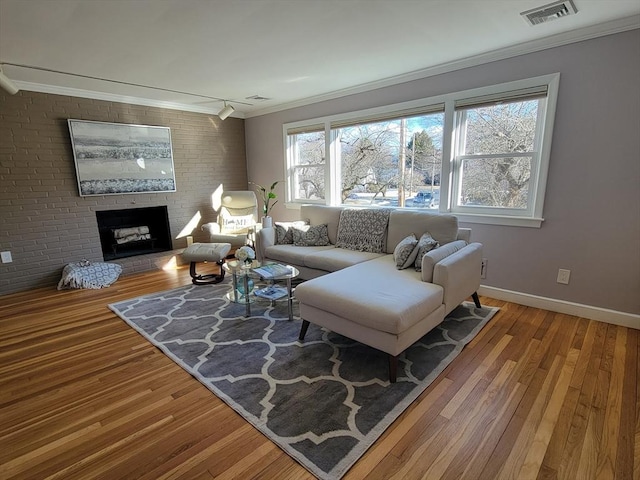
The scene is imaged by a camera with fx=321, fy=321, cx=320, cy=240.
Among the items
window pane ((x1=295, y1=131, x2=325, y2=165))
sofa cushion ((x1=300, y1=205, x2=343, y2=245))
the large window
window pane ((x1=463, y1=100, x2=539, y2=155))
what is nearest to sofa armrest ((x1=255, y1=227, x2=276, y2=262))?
sofa cushion ((x1=300, y1=205, x2=343, y2=245))

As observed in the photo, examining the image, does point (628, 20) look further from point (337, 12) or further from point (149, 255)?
point (149, 255)

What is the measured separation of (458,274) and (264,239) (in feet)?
7.30

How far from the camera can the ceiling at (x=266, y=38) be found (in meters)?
2.07

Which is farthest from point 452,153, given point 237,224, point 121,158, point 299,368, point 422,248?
point 121,158

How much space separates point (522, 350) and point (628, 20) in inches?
97.6

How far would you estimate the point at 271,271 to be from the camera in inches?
114

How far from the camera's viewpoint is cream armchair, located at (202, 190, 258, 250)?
14.3ft

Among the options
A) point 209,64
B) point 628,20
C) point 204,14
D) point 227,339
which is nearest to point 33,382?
point 227,339

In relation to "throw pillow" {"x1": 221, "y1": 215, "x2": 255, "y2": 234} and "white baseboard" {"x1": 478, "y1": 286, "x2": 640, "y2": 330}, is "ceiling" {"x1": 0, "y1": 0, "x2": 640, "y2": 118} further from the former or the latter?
"white baseboard" {"x1": 478, "y1": 286, "x2": 640, "y2": 330}

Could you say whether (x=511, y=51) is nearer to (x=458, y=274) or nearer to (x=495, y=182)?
(x=495, y=182)

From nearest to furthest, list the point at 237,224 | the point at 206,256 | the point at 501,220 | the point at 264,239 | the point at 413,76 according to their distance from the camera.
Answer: the point at 501,220, the point at 413,76, the point at 206,256, the point at 264,239, the point at 237,224

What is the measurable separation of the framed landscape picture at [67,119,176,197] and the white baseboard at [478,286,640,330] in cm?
447

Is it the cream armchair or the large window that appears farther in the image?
the cream armchair

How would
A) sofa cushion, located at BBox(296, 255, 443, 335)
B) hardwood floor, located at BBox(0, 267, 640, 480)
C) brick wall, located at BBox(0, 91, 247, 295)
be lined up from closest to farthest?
hardwood floor, located at BBox(0, 267, 640, 480)
sofa cushion, located at BBox(296, 255, 443, 335)
brick wall, located at BBox(0, 91, 247, 295)
